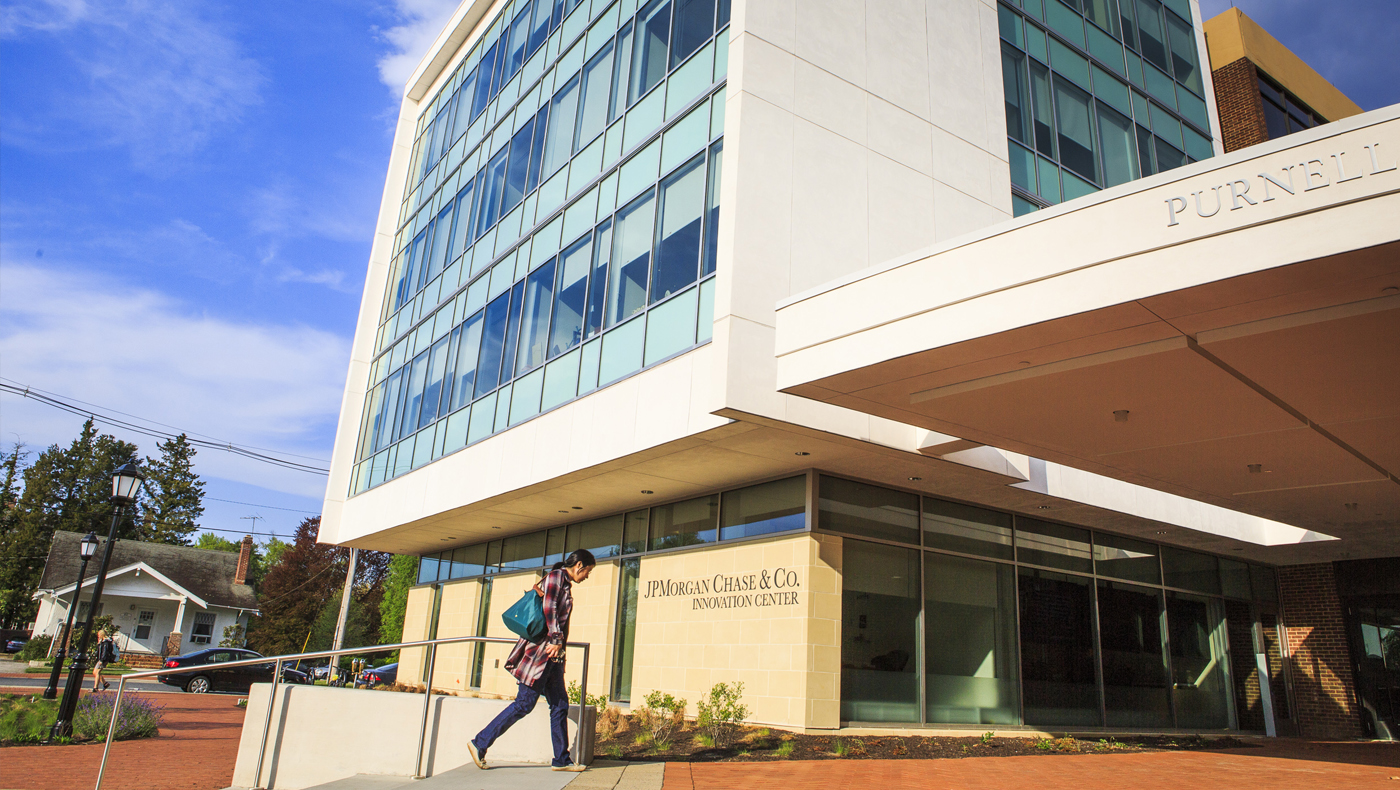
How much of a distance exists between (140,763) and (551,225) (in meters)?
10.8

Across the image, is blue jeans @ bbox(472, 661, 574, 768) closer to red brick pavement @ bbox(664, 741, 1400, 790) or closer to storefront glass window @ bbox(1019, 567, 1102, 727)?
red brick pavement @ bbox(664, 741, 1400, 790)

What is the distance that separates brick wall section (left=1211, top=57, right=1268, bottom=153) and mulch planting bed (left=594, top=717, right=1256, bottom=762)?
15.4 m

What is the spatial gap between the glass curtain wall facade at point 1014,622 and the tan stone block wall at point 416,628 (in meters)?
16.0

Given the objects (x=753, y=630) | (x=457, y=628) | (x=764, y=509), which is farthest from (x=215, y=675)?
(x=764, y=509)

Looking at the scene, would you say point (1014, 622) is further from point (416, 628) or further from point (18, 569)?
point (18, 569)

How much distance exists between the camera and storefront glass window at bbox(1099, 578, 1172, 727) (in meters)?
17.1

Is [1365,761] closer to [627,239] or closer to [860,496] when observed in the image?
[860,496]

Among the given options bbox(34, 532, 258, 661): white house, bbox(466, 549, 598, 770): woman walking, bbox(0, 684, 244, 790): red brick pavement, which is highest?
bbox(34, 532, 258, 661): white house

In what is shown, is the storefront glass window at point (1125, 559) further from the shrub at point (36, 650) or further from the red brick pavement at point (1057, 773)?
the shrub at point (36, 650)

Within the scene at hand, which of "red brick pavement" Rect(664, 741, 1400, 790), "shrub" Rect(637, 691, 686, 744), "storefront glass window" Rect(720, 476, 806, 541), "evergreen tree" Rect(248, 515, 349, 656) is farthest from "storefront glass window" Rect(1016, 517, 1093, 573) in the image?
"evergreen tree" Rect(248, 515, 349, 656)

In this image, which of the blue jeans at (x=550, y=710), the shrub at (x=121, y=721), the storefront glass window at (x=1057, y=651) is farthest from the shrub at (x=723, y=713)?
the shrub at (x=121, y=721)

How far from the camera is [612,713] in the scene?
14.1 m

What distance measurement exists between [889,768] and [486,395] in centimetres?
1109

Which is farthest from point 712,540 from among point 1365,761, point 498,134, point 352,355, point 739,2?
point 352,355
